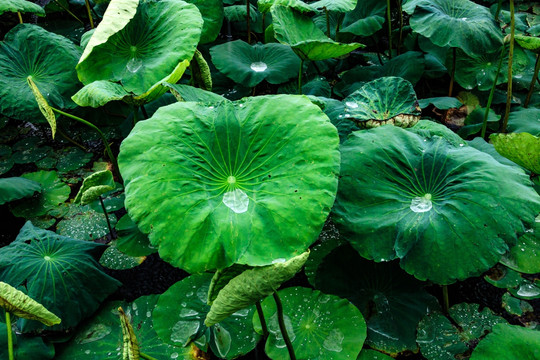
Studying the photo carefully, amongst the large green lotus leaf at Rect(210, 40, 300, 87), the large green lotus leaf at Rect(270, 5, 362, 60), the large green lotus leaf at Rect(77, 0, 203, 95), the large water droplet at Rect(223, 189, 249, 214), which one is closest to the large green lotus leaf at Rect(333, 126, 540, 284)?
the large water droplet at Rect(223, 189, 249, 214)

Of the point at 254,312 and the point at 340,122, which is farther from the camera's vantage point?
the point at 340,122

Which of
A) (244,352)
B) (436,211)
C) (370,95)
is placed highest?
(370,95)

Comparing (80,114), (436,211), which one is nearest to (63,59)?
(80,114)

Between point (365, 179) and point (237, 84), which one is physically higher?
point (365, 179)

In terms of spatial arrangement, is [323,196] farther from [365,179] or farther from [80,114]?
[80,114]

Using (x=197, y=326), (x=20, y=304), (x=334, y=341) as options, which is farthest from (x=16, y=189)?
(x=334, y=341)

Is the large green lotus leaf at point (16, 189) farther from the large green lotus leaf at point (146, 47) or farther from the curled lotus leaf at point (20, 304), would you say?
the curled lotus leaf at point (20, 304)
